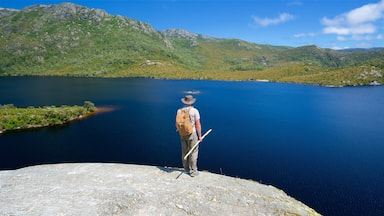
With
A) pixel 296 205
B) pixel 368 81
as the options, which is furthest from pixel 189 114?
pixel 368 81

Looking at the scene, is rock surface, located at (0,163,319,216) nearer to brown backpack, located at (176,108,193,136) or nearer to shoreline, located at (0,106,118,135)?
brown backpack, located at (176,108,193,136)

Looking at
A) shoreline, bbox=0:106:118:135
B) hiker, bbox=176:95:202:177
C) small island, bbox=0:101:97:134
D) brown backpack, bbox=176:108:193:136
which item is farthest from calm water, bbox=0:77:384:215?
brown backpack, bbox=176:108:193:136

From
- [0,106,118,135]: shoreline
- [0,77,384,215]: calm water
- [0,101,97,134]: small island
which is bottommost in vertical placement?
[0,77,384,215]: calm water

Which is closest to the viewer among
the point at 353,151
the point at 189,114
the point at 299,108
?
the point at 189,114

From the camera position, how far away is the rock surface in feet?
38.8

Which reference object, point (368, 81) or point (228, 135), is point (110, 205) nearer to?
point (228, 135)

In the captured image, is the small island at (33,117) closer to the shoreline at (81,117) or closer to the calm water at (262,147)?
the shoreline at (81,117)

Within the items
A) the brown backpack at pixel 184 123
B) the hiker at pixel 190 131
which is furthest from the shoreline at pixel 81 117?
the brown backpack at pixel 184 123

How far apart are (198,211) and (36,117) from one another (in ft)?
233

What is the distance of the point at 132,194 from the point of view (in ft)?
42.3

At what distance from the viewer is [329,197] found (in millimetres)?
33531

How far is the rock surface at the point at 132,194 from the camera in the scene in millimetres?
11828

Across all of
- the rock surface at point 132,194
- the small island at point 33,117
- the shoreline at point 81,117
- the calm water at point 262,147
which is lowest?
the calm water at point 262,147

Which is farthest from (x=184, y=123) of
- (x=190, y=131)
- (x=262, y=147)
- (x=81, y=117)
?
(x=81, y=117)
